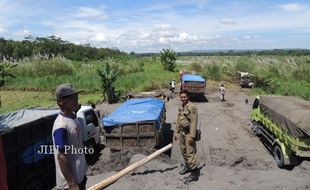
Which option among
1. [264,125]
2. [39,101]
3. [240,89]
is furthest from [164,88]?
[264,125]

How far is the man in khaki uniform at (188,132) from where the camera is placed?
8.41 meters

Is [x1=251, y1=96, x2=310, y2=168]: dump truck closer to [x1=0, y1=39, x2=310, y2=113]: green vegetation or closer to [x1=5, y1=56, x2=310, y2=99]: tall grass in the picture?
[x1=0, y1=39, x2=310, y2=113]: green vegetation

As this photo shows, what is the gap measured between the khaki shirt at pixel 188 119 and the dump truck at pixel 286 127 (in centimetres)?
294

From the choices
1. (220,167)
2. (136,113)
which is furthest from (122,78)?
(220,167)

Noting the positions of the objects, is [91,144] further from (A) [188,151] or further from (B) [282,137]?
(B) [282,137]

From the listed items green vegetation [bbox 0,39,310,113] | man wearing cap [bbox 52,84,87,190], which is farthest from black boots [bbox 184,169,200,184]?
green vegetation [bbox 0,39,310,113]

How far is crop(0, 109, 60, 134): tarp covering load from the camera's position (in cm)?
873

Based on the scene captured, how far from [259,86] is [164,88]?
27.7 ft

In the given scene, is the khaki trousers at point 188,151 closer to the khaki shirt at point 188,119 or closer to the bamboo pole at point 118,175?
the khaki shirt at point 188,119

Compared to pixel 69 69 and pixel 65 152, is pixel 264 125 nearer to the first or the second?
pixel 65 152

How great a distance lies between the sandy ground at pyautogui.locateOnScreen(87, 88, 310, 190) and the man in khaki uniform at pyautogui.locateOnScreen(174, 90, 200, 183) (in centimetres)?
26

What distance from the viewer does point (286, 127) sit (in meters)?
9.99

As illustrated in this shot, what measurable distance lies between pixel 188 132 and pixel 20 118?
4566mm

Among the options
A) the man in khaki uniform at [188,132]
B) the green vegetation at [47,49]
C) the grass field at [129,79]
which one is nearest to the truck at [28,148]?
the man in khaki uniform at [188,132]
